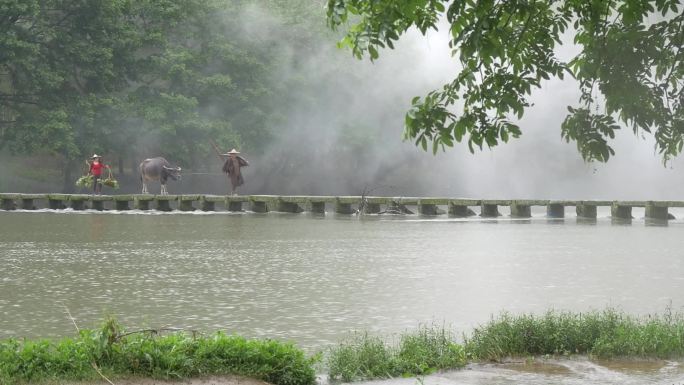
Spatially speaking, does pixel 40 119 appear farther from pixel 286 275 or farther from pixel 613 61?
pixel 613 61

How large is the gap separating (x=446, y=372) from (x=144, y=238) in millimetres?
18784

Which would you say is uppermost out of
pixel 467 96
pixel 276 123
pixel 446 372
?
pixel 276 123

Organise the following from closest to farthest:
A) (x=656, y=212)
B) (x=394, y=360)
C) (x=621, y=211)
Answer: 1. (x=394, y=360)
2. (x=656, y=212)
3. (x=621, y=211)

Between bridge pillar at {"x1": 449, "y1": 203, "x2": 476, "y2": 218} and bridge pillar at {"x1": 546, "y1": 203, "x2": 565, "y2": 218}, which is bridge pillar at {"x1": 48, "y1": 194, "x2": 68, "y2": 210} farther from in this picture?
bridge pillar at {"x1": 546, "y1": 203, "x2": 565, "y2": 218}

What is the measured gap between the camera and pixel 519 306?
14617 mm

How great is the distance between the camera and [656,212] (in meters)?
37.5

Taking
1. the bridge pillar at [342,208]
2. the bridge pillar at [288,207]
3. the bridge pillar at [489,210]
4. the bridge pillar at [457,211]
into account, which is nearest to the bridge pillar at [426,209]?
the bridge pillar at [457,211]

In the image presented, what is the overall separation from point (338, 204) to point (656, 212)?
1148 centimetres

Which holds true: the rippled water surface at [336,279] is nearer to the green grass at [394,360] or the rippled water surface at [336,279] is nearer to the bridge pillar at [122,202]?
the green grass at [394,360]

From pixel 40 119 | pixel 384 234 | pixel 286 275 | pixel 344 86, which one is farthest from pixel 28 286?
pixel 344 86

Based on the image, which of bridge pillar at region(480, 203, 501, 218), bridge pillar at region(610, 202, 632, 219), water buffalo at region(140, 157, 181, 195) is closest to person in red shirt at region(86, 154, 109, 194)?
water buffalo at region(140, 157, 181, 195)

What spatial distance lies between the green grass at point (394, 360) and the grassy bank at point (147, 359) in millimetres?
391

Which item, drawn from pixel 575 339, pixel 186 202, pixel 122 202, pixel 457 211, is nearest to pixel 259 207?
pixel 186 202

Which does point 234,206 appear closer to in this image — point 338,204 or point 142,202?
point 142,202
